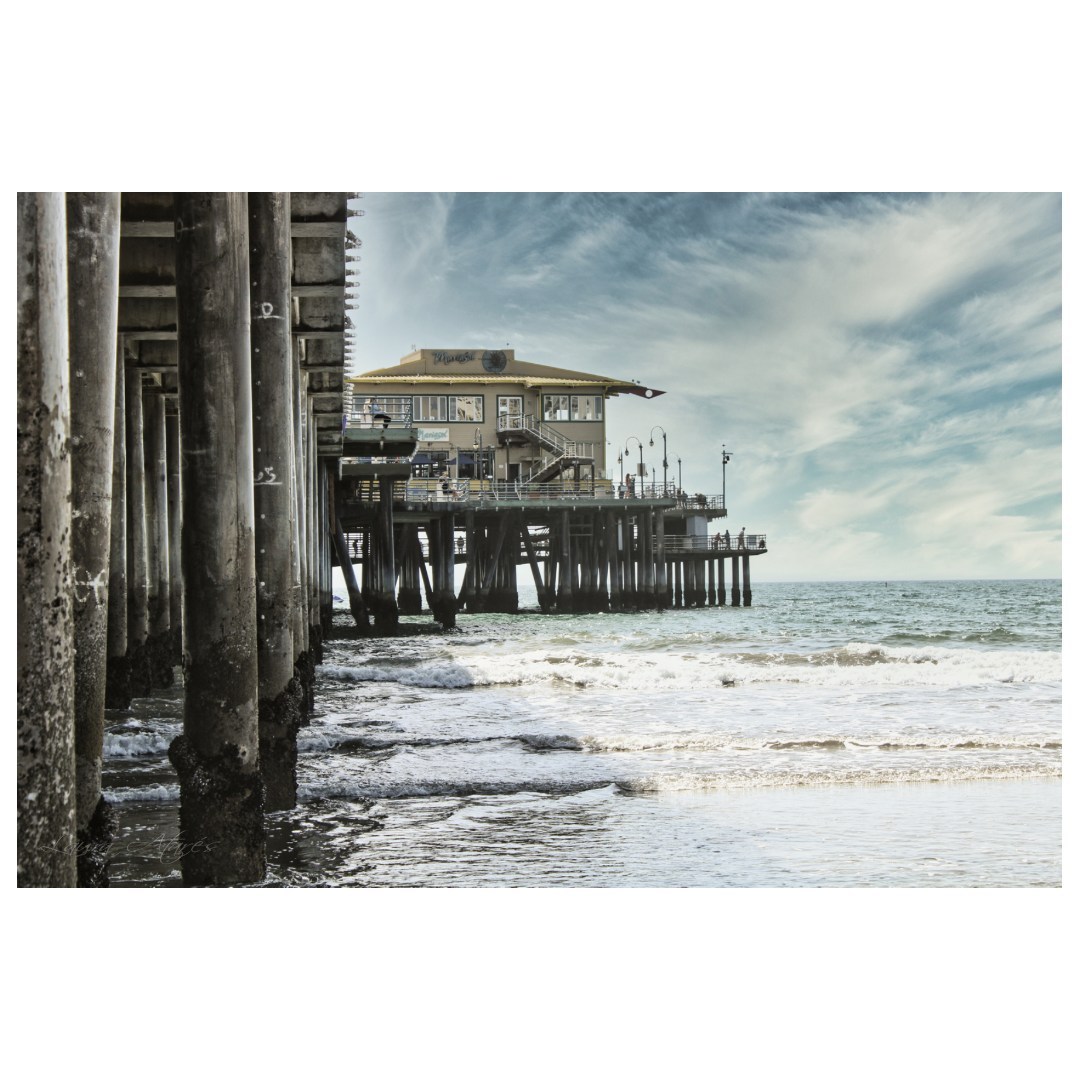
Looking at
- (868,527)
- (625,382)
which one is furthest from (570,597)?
(868,527)

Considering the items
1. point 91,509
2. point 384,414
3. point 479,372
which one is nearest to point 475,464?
point 479,372

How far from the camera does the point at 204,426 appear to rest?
15.4 ft

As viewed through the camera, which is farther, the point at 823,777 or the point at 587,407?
the point at 587,407

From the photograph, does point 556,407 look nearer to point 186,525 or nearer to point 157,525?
point 157,525

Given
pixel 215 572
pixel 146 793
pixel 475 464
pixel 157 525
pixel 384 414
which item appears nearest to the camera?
pixel 215 572

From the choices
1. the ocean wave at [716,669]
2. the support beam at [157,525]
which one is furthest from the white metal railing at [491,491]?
the support beam at [157,525]

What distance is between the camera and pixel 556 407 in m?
27.6

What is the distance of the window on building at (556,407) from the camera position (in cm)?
2730

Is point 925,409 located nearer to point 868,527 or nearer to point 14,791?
point 868,527

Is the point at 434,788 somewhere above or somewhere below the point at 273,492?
below

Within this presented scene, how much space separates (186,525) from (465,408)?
22.6 metres

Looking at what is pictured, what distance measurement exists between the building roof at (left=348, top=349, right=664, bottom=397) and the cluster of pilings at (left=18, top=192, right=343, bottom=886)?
52.4 feet

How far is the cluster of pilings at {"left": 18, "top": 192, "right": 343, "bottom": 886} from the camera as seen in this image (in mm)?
3197
